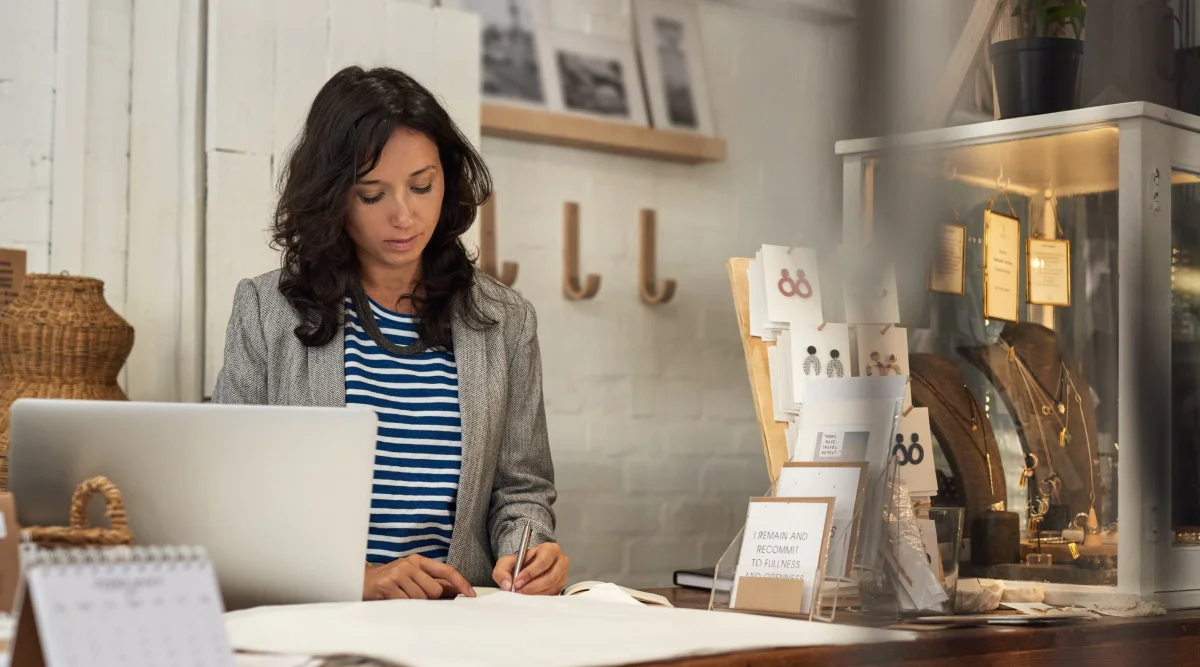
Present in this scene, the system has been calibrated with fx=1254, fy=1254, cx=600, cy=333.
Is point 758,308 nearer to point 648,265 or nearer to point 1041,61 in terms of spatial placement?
point 1041,61

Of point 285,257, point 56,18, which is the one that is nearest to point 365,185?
point 285,257

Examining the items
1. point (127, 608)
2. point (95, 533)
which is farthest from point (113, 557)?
point (95, 533)

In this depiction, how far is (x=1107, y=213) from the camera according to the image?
1005 millimetres

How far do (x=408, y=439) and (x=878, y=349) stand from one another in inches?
61.2

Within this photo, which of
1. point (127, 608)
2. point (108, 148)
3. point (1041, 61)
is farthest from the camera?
point (108, 148)

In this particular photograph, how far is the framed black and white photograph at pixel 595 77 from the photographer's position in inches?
123

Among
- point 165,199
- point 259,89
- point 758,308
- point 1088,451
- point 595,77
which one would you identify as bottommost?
point 1088,451

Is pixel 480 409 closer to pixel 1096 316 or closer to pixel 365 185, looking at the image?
pixel 365 185

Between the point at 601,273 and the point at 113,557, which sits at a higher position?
the point at 601,273

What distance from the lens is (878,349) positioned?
32 centimetres

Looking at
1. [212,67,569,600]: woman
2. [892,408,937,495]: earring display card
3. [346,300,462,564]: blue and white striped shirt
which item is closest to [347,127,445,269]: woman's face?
[212,67,569,600]: woman

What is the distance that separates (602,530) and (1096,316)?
8.31 feet

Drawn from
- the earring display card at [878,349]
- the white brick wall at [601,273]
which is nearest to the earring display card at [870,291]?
the earring display card at [878,349]

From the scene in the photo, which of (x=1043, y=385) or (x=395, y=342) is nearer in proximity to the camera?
(x=1043, y=385)
